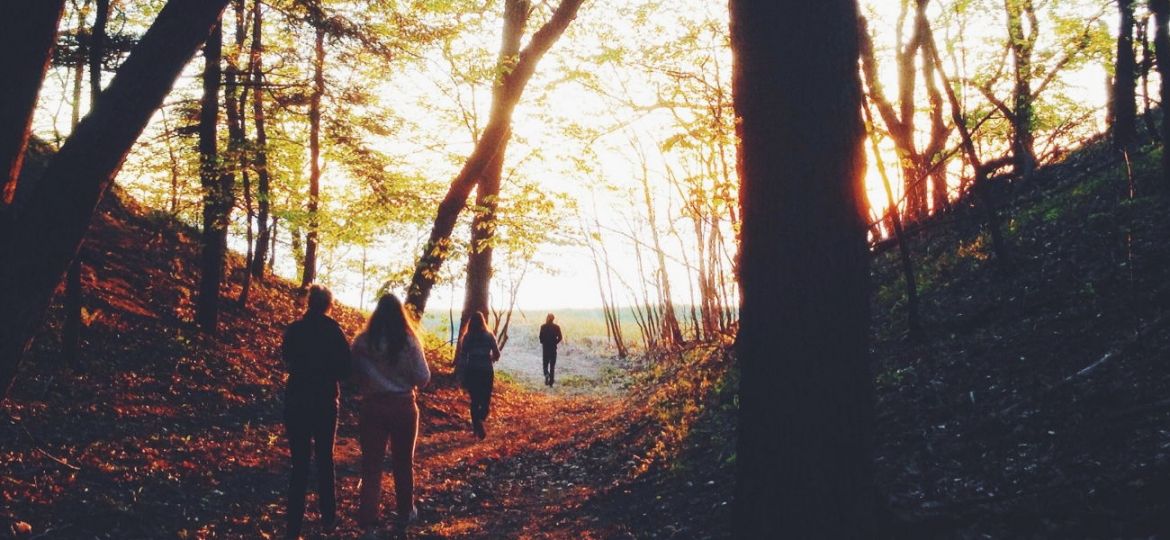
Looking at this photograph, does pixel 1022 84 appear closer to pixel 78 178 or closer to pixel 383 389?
pixel 383 389

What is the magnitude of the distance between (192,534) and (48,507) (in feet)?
3.81

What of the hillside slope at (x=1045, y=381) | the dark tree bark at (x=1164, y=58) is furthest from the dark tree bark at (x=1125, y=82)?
the dark tree bark at (x=1164, y=58)

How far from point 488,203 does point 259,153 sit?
14.7ft

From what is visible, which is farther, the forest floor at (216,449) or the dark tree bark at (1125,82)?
the dark tree bark at (1125,82)

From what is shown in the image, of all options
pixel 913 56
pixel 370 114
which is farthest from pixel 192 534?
pixel 913 56

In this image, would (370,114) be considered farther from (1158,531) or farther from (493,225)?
(1158,531)

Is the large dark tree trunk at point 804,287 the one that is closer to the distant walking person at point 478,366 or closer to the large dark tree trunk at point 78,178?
the large dark tree trunk at point 78,178

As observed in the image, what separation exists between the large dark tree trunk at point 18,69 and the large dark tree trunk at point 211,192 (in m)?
8.07

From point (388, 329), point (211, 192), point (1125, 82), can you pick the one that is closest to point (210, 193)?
point (211, 192)

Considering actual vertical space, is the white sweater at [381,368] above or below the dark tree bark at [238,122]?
below

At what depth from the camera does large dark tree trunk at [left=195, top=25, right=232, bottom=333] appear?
11172 mm

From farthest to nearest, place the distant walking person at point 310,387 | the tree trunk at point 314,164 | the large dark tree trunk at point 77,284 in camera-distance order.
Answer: the tree trunk at point 314,164 < the large dark tree trunk at point 77,284 < the distant walking person at point 310,387

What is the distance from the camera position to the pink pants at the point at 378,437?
5496mm

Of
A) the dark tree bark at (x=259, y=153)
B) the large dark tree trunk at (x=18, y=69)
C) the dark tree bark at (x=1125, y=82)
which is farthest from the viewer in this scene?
the dark tree bark at (x=259, y=153)
